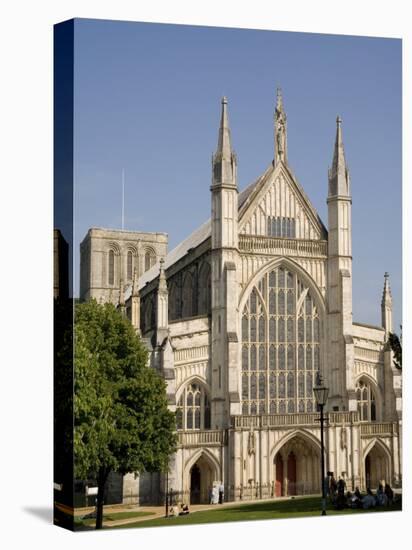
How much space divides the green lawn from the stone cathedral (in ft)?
5.83

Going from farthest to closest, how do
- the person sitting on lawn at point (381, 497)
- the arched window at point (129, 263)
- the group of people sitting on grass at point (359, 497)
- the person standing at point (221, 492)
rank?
the arched window at point (129, 263)
the person standing at point (221, 492)
the person sitting on lawn at point (381, 497)
the group of people sitting on grass at point (359, 497)

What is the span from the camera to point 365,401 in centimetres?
4356

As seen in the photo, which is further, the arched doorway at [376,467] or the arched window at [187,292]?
the arched window at [187,292]

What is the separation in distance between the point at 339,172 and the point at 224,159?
4.01 metres

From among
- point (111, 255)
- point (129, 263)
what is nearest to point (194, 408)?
point (111, 255)

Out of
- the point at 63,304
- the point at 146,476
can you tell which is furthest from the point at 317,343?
the point at 63,304

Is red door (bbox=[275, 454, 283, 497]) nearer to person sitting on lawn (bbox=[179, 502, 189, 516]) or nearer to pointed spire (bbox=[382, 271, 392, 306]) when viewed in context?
person sitting on lawn (bbox=[179, 502, 189, 516])

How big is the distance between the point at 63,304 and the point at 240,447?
1229 centimetres

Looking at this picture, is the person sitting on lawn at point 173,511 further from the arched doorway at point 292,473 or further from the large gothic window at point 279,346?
the large gothic window at point 279,346

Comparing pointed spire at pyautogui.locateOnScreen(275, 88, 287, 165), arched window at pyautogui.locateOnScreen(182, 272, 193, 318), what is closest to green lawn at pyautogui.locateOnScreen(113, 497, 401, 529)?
arched window at pyautogui.locateOnScreen(182, 272, 193, 318)

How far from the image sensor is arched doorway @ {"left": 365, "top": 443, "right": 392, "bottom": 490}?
3822cm

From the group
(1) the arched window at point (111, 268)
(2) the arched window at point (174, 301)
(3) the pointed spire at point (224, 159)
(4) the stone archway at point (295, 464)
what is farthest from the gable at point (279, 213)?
(4) the stone archway at point (295, 464)

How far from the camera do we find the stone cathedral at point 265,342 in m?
39.4

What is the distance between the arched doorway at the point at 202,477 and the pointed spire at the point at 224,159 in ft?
30.7
